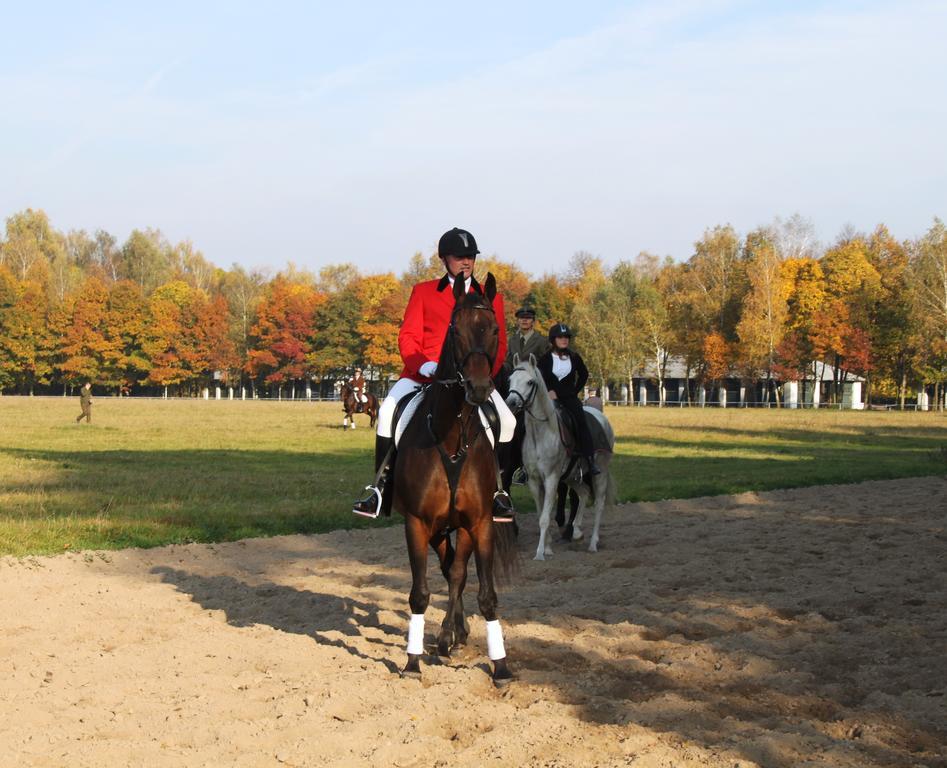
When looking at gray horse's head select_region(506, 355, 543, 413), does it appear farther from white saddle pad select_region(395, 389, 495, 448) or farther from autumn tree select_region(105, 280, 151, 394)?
autumn tree select_region(105, 280, 151, 394)

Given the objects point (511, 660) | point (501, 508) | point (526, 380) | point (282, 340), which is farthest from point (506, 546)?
point (282, 340)

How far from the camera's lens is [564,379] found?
46.2 feet

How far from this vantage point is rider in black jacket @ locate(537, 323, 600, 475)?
14.0 meters

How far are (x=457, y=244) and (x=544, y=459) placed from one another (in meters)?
5.96

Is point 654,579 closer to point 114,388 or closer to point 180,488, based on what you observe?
point 180,488

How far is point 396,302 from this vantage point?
10200 centimetres

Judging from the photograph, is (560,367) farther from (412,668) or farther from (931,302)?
(931,302)

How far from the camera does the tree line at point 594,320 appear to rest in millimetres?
77812

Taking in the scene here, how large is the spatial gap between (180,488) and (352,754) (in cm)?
1498

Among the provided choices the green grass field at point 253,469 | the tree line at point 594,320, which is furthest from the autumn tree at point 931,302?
the green grass field at point 253,469

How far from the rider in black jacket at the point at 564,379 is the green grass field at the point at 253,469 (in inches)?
158

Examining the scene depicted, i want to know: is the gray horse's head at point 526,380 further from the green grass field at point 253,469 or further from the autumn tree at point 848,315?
the autumn tree at point 848,315

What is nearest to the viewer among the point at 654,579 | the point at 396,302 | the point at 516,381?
the point at 654,579

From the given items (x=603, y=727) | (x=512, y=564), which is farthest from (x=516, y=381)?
(x=603, y=727)
